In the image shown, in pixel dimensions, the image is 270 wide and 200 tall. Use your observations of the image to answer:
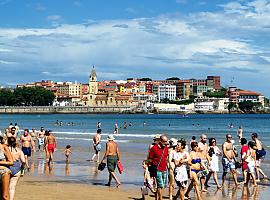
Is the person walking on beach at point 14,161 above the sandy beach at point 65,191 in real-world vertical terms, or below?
above

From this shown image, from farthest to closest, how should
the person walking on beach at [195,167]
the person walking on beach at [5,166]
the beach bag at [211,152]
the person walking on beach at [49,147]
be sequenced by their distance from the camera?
the person walking on beach at [49,147]
the beach bag at [211,152]
the person walking on beach at [195,167]
the person walking on beach at [5,166]

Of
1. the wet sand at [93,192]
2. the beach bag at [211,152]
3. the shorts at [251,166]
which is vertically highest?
the beach bag at [211,152]

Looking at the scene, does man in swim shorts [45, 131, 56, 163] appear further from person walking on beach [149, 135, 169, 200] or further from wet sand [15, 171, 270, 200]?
person walking on beach [149, 135, 169, 200]

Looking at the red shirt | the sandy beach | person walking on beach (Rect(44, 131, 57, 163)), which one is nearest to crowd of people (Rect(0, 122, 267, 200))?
the red shirt

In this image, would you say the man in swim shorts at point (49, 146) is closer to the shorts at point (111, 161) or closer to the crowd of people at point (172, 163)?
the crowd of people at point (172, 163)

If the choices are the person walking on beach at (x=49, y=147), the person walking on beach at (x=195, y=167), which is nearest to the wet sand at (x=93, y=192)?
the person walking on beach at (x=195, y=167)

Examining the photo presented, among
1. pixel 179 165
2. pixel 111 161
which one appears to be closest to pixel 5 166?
pixel 179 165

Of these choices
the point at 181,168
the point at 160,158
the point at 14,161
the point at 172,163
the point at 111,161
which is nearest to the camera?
the point at 14,161

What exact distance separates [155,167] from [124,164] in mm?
10580

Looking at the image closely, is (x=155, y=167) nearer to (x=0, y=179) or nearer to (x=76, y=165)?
(x=0, y=179)

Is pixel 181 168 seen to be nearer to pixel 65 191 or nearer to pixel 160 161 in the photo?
pixel 160 161

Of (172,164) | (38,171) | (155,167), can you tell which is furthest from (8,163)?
(38,171)

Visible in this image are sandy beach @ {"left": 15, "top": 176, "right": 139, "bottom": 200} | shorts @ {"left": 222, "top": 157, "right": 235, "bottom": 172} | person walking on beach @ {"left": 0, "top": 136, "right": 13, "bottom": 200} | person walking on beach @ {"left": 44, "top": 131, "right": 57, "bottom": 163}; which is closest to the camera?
person walking on beach @ {"left": 0, "top": 136, "right": 13, "bottom": 200}

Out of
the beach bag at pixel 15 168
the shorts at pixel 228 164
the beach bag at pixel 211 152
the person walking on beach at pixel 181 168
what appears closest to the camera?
the beach bag at pixel 15 168
